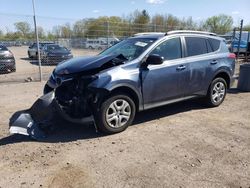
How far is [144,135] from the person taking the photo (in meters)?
4.99

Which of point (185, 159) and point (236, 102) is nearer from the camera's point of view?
point (185, 159)

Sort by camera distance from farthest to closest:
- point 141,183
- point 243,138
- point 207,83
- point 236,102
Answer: point 236,102, point 207,83, point 243,138, point 141,183

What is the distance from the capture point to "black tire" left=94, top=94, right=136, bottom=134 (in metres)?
4.76

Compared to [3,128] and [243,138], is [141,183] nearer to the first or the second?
[243,138]

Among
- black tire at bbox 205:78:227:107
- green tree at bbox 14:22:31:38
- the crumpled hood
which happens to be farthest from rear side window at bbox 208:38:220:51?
green tree at bbox 14:22:31:38

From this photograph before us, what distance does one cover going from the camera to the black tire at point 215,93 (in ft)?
21.4

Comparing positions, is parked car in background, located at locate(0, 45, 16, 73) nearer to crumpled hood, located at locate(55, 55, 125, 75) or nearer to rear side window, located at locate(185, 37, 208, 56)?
crumpled hood, located at locate(55, 55, 125, 75)

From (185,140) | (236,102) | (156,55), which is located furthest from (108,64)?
(236,102)

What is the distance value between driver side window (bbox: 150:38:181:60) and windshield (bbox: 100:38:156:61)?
0.68 feet

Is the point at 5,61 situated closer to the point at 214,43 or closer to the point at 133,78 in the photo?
the point at 133,78

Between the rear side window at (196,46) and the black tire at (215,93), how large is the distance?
80cm

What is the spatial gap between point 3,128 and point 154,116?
305 cm

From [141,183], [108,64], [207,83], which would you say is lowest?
[141,183]

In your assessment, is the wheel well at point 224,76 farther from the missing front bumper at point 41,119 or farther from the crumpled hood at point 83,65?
the missing front bumper at point 41,119
